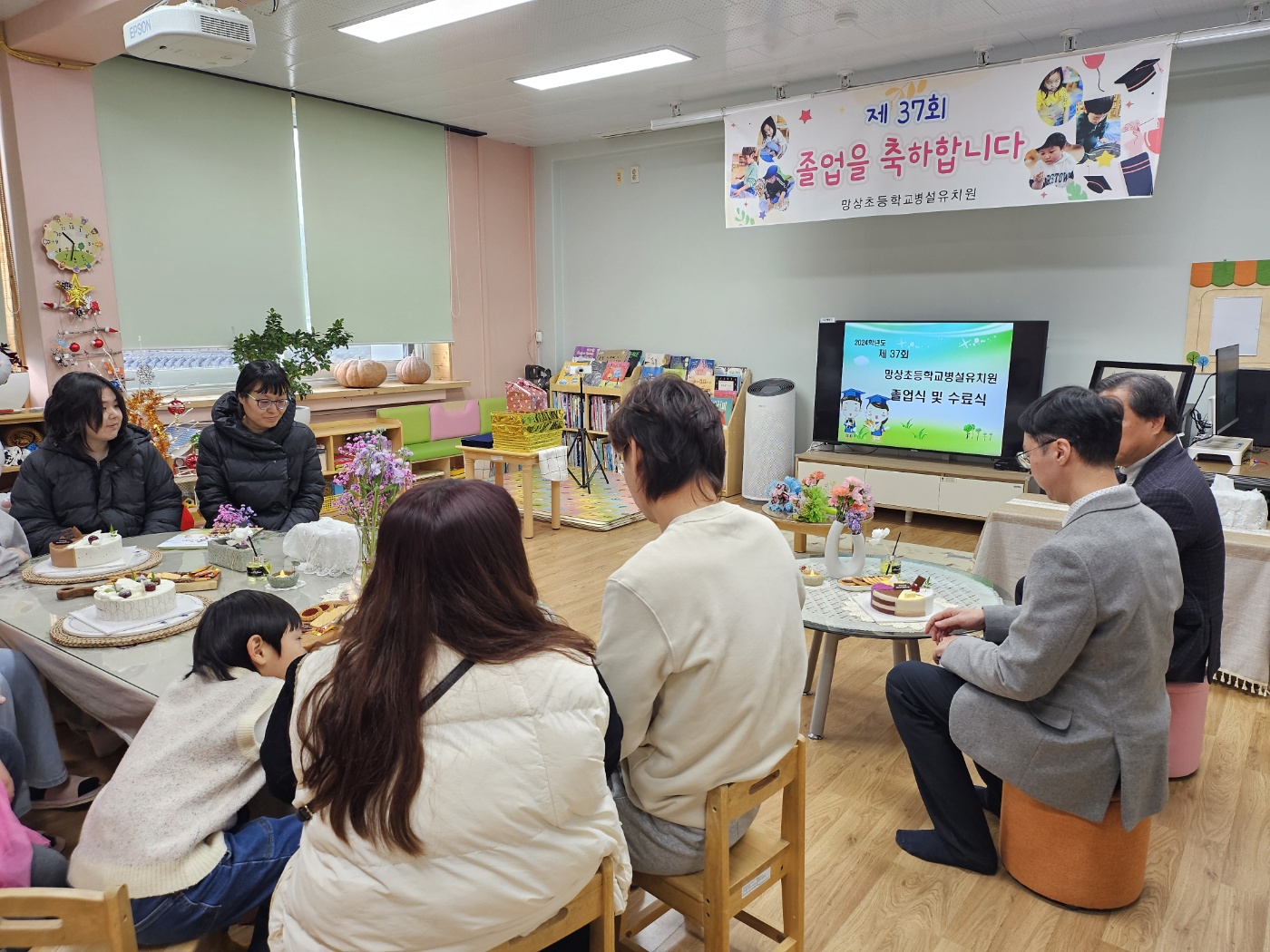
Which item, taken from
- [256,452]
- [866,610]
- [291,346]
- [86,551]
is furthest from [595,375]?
[86,551]

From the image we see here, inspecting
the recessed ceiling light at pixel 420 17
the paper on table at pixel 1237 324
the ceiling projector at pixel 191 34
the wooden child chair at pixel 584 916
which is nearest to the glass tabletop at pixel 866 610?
the wooden child chair at pixel 584 916

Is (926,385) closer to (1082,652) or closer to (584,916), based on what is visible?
(1082,652)

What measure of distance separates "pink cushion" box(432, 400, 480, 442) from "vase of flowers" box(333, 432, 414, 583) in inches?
170

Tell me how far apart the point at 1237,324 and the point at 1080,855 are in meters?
3.87

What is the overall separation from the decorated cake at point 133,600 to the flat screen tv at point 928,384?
4616mm

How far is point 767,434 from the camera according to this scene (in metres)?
5.96

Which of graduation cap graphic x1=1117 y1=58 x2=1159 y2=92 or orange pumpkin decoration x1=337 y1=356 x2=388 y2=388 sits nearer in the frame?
graduation cap graphic x1=1117 y1=58 x2=1159 y2=92

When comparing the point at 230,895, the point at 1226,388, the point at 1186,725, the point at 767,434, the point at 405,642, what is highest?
the point at 1226,388

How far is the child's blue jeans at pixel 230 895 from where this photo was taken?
145 centimetres

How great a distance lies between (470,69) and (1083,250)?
3.88 m

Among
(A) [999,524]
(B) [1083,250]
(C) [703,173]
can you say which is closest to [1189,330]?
(B) [1083,250]

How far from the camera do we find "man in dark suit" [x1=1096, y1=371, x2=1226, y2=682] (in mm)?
2230

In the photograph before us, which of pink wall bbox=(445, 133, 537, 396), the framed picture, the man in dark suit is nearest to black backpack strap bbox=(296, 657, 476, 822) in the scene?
the man in dark suit

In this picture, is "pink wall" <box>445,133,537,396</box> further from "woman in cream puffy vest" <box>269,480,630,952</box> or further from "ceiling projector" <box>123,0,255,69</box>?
"woman in cream puffy vest" <box>269,480,630,952</box>
